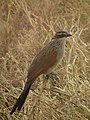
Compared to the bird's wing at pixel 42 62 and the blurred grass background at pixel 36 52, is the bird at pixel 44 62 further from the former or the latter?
the blurred grass background at pixel 36 52

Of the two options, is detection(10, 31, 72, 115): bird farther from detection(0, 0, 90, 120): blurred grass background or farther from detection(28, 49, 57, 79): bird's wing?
detection(0, 0, 90, 120): blurred grass background

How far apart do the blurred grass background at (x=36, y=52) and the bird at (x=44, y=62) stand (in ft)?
0.40

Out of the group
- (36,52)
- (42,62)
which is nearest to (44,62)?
(42,62)

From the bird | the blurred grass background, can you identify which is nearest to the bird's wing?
the bird

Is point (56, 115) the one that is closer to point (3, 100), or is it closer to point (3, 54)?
point (3, 100)

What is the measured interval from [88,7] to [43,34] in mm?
928

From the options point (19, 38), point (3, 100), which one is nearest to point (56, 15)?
point (19, 38)

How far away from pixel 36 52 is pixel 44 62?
58.5 inches

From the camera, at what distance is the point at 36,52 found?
4.72 meters

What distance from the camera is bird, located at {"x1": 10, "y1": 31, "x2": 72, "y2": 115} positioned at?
320 centimetres

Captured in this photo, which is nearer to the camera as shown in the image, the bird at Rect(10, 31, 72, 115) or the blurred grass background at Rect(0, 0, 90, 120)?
the bird at Rect(10, 31, 72, 115)

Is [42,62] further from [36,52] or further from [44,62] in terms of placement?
[36,52]

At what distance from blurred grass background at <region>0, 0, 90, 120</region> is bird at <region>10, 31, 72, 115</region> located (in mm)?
123

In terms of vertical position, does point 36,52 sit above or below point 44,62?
below
